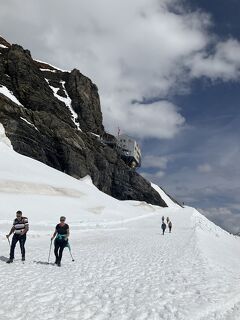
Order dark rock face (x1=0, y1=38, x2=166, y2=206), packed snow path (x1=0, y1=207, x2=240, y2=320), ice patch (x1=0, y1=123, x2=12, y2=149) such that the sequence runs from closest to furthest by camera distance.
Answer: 1. packed snow path (x1=0, y1=207, x2=240, y2=320)
2. ice patch (x1=0, y1=123, x2=12, y2=149)
3. dark rock face (x1=0, y1=38, x2=166, y2=206)

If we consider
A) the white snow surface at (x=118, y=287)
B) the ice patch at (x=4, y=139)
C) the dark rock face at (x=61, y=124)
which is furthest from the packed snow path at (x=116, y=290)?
the dark rock face at (x=61, y=124)

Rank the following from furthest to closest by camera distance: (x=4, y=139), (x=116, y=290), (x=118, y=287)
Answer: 1. (x=4, y=139)
2. (x=118, y=287)
3. (x=116, y=290)

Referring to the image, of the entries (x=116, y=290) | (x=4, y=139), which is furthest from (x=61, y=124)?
(x=116, y=290)

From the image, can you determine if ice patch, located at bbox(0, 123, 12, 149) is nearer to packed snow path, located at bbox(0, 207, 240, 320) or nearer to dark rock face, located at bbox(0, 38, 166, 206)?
dark rock face, located at bbox(0, 38, 166, 206)

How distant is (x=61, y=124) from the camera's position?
312ft

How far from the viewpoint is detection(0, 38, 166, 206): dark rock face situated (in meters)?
82.1

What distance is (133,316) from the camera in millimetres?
10953

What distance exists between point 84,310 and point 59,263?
747 cm

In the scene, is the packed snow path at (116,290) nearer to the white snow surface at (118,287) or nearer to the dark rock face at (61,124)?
the white snow surface at (118,287)

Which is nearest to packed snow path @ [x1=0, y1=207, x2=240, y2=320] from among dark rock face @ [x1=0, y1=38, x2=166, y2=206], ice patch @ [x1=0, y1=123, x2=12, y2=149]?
ice patch @ [x1=0, y1=123, x2=12, y2=149]

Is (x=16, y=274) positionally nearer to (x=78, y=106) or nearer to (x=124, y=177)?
(x=124, y=177)

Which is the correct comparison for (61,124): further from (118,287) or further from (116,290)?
(116,290)

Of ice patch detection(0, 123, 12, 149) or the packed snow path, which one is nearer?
the packed snow path

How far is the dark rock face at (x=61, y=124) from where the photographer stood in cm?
8206
